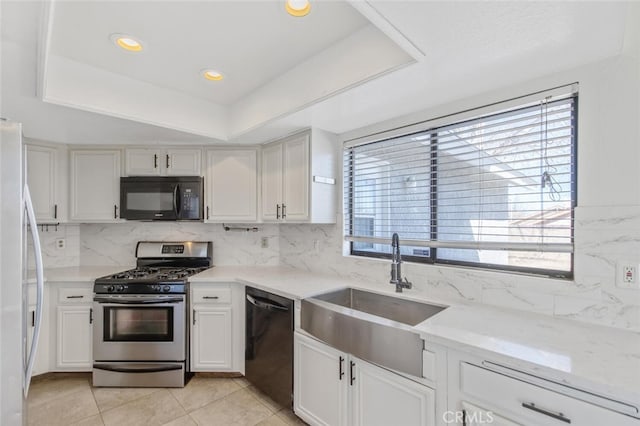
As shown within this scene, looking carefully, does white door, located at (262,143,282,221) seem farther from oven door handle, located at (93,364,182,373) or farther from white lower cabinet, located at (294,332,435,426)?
oven door handle, located at (93,364,182,373)

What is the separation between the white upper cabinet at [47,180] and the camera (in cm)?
260

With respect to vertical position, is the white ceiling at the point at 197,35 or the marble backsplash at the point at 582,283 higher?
A: the white ceiling at the point at 197,35

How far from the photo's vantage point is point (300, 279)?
2.39 m

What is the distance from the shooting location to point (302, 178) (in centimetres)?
243

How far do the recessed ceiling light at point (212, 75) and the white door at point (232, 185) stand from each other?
0.81 metres

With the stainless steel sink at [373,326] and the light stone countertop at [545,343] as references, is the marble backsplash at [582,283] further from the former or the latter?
the stainless steel sink at [373,326]

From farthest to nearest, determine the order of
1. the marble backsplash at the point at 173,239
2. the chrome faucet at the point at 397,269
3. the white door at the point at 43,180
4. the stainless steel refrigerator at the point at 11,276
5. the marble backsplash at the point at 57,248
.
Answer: the marble backsplash at the point at 173,239 < the marble backsplash at the point at 57,248 < the white door at the point at 43,180 < the chrome faucet at the point at 397,269 < the stainless steel refrigerator at the point at 11,276

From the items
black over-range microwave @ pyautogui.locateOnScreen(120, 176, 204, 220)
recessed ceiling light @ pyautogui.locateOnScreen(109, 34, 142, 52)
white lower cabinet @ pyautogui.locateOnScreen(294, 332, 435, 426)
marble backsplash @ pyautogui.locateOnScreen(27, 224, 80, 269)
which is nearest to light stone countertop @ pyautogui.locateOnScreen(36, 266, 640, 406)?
white lower cabinet @ pyautogui.locateOnScreen(294, 332, 435, 426)

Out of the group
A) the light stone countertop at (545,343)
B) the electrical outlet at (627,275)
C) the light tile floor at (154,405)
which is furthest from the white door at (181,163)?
the electrical outlet at (627,275)

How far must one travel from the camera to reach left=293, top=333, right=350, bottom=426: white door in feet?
5.45

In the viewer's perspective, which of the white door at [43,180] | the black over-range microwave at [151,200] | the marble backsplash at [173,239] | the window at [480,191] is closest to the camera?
the window at [480,191]

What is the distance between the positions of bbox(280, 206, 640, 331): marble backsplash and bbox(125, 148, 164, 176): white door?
2.52 m

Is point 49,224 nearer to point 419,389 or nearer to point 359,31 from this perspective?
point 359,31

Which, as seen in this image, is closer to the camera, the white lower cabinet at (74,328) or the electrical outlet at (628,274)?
the electrical outlet at (628,274)
